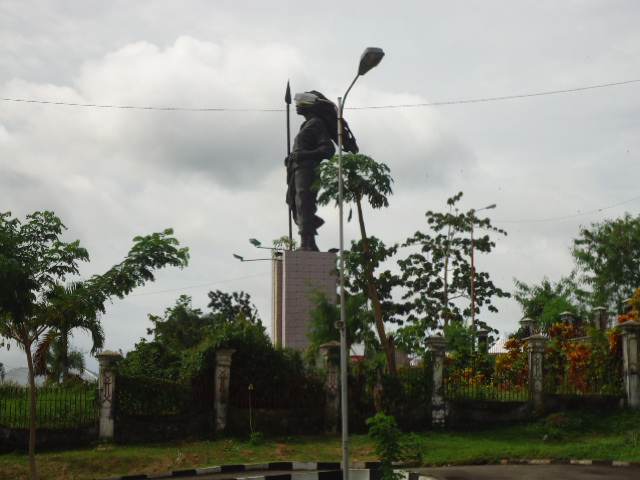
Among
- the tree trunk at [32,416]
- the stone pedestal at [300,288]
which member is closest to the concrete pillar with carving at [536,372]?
the stone pedestal at [300,288]

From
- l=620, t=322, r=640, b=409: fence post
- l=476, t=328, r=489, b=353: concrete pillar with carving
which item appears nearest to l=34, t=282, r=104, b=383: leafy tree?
l=620, t=322, r=640, b=409: fence post

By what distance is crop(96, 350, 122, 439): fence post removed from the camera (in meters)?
18.3

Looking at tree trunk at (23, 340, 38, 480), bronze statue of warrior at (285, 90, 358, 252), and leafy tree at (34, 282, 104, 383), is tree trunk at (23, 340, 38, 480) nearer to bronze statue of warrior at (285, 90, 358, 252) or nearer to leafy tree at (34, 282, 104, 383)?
leafy tree at (34, 282, 104, 383)

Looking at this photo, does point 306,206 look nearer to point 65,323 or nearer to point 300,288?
point 300,288

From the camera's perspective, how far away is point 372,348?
23922 mm

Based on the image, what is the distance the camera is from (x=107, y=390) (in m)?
18.6

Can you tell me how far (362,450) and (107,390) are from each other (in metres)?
6.01

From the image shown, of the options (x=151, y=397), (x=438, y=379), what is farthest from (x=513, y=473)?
(x=151, y=397)

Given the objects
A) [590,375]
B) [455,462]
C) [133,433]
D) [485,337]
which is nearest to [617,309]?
[485,337]

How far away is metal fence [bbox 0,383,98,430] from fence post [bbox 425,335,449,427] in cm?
826

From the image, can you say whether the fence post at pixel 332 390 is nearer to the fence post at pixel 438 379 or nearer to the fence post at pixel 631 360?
the fence post at pixel 438 379

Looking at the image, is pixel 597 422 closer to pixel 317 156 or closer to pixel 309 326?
pixel 309 326

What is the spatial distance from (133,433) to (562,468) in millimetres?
9507

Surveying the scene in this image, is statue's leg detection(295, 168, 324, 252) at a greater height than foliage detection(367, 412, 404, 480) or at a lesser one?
greater
